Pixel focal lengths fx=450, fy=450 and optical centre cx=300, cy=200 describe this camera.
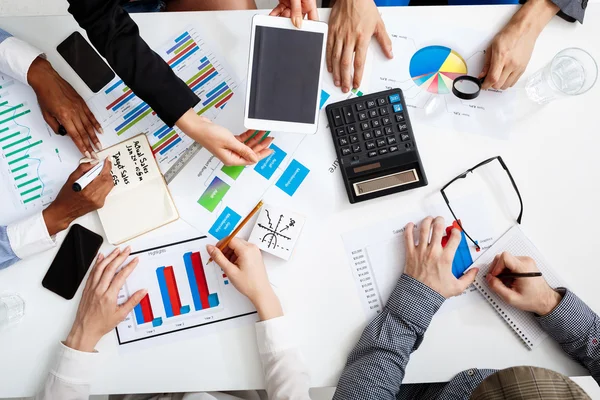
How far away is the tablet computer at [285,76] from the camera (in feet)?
2.79

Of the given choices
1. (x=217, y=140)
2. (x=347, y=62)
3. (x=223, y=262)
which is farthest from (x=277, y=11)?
(x=223, y=262)

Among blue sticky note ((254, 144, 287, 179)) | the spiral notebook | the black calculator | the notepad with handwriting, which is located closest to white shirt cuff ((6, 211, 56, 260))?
the notepad with handwriting

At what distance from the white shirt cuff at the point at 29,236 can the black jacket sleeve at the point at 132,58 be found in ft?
1.13

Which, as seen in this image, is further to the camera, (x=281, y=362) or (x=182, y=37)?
(x=182, y=37)

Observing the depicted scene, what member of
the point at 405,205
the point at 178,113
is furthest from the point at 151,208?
the point at 405,205

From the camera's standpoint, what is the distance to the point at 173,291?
2.96 ft

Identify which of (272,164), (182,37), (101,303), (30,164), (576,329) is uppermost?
(182,37)

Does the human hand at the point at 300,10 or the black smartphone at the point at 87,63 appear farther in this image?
the black smartphone at the point at 87,63

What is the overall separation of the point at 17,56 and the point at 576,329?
1219 mm

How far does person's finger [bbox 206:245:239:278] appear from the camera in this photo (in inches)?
33.8

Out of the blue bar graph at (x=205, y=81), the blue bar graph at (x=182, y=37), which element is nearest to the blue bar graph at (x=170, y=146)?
the blue bar graph at (x=205, y=81)

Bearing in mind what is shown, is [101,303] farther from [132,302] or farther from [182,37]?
[182,37]

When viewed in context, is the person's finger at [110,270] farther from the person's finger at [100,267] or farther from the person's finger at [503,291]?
the person's finger at [503,291]

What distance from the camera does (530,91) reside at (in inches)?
36.4
